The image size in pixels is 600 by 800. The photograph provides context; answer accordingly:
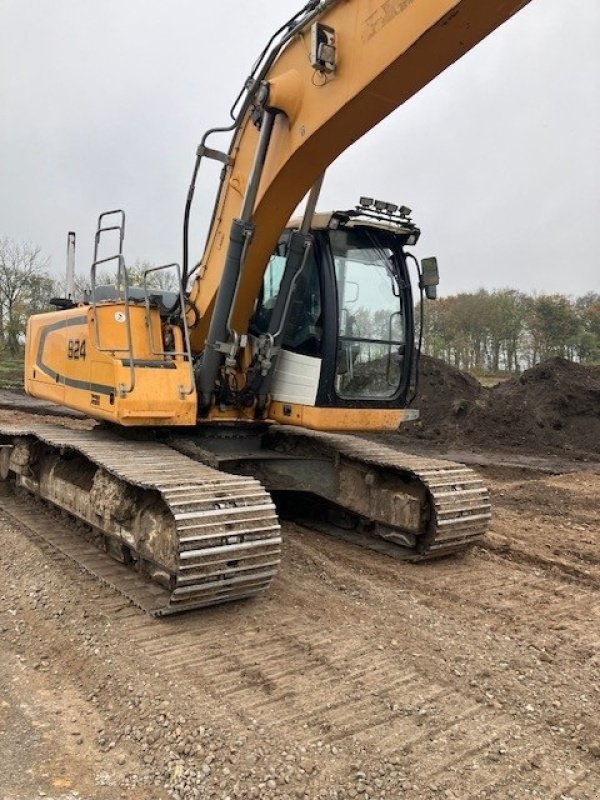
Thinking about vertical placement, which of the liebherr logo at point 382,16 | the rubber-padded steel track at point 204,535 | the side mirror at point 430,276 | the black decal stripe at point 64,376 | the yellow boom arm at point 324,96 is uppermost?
the liebherr logo at point 382,16

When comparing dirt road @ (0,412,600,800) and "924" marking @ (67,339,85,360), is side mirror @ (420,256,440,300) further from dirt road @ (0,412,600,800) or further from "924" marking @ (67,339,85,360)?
"924" marking @ (67,339,85,360)

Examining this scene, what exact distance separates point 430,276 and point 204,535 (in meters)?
3.09

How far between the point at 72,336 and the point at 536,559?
4435 mm

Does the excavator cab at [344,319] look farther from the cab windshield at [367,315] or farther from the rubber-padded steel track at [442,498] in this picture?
the rubber-padded steel track at [442,498]

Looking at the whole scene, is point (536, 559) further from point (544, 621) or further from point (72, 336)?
point (72, 336)

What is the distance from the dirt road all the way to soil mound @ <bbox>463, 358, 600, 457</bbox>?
27.7ft

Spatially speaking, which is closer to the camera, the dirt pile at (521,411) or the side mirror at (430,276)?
the side mirror at (430,276)

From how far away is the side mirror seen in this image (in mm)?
5859

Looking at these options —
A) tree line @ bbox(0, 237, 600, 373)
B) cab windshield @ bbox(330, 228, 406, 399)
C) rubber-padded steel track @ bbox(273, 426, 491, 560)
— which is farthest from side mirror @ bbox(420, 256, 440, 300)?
tree line @ bbox(0, 237, 600, 373)

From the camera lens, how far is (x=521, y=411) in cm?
1454

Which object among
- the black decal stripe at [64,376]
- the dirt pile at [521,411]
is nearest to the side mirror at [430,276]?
the black decal stripe at [64,376]

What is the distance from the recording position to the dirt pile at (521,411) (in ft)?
44.7

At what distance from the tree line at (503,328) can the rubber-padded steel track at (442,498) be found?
24770mm

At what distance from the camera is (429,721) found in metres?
3.13
